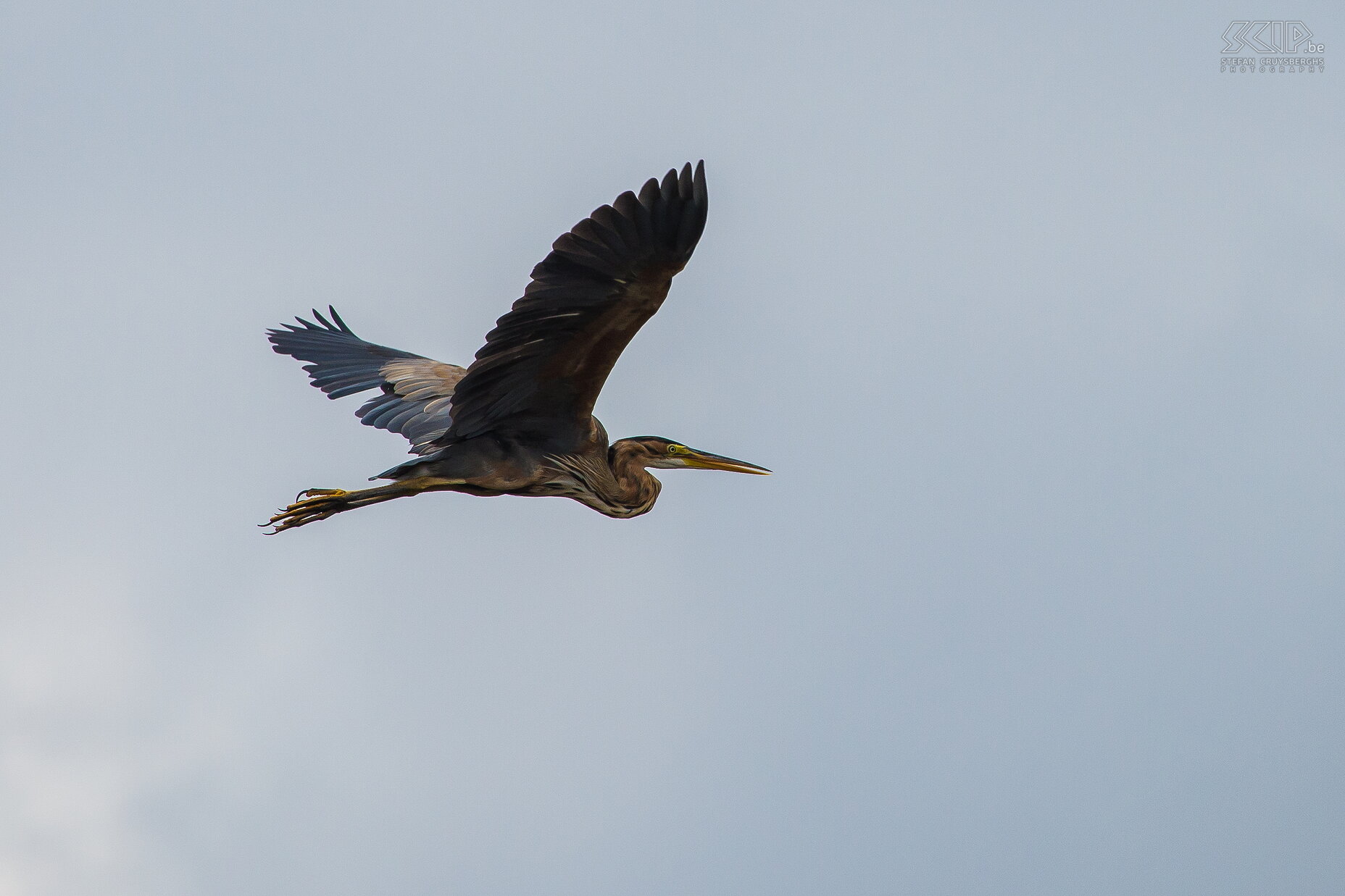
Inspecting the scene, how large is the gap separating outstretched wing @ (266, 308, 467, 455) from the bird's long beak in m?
1.55

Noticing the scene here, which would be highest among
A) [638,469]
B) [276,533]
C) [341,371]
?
[341,371]

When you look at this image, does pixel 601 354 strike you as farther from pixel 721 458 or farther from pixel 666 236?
pixel 721 458

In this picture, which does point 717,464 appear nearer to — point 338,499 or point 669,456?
point 669,456

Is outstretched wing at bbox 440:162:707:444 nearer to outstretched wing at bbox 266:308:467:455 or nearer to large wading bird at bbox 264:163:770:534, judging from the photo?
large wading bird at bbox 264:163:770:534

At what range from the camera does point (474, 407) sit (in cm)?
846

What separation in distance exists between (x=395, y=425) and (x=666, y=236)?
3026 millimetres

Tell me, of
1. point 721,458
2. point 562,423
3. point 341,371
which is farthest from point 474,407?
point 341,371

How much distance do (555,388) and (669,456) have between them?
1.27 metres

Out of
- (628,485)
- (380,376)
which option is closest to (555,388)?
(628,485)

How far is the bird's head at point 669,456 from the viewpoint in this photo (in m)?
9.33

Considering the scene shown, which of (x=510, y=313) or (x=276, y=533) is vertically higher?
(x=510, y=313)

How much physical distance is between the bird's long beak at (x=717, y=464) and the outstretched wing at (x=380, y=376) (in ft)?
5.09

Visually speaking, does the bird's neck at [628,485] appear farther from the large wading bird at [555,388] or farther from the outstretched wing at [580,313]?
the outstretched wing at [580,313]

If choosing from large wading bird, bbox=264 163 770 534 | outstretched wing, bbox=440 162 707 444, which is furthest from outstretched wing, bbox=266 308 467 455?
outstretched wing, bbox=440 162 707 444
